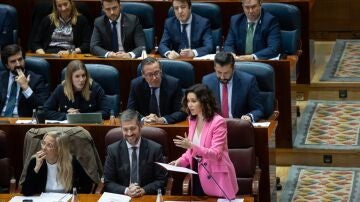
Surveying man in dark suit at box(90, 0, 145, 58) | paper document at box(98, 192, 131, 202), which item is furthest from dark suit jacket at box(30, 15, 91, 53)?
paper document at box(98, 192, 131, 202)

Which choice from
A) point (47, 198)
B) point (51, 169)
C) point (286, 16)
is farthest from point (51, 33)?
point (47, 198)

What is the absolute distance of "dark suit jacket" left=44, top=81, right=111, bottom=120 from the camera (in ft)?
24.0

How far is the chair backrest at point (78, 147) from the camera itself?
6488 mm

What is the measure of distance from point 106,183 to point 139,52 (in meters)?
2.20

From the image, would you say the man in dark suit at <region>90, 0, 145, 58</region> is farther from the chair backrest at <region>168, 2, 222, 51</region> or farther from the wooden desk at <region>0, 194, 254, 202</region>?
the wooden desk at <region>0, 194, 254, 202</region>

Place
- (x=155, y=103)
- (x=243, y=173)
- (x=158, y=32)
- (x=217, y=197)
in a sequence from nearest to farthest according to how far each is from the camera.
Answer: (x=217, y=197), (x=243, y=173), (x=155, y=103), (x=158, y=32)

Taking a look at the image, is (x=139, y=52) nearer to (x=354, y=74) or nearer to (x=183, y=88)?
(x=183, y=88)

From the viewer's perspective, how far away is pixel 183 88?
7.58 meters

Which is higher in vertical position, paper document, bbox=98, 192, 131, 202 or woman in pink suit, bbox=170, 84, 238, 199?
woman in pink suit, bbox=170, 84, 238, 199

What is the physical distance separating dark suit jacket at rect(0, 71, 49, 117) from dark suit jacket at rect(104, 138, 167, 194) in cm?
143

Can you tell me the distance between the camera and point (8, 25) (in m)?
→ 8.82

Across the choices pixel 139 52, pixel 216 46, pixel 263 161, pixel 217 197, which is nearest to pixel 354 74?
pixel 216 46

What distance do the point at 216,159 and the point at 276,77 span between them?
1856 millimetres

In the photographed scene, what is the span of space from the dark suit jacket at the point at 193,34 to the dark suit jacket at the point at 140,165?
2.15m
